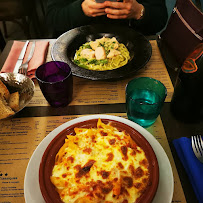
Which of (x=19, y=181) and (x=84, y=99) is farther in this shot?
(x=84, y=99)

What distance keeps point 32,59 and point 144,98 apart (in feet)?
2.90

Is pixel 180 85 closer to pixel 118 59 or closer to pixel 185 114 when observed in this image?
pixel 185 114

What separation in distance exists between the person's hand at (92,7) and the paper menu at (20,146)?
3.46 ft

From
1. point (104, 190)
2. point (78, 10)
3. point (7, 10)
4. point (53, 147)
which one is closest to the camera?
point (104, 190)

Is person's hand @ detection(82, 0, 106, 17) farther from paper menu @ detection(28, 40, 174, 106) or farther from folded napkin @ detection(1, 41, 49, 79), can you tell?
paper menu @ detection(28, 40, 174, 106)

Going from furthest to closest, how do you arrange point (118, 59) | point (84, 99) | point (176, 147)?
point (118, 59) → point (84, 99) → point (176, 147)

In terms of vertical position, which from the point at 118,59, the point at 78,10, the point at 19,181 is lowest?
the point at 19,181

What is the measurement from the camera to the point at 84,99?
1199mm

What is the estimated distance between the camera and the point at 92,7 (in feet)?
5.56

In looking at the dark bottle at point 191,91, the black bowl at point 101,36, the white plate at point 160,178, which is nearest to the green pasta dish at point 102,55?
the black bowl at point 101,36

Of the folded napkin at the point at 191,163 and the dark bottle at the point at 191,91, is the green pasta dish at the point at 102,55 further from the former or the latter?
the folded napkin at the point at 191,163

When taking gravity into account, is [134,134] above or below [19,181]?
above

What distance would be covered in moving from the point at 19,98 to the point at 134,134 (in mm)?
691

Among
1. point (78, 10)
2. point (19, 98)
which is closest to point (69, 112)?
point (19, 98)
